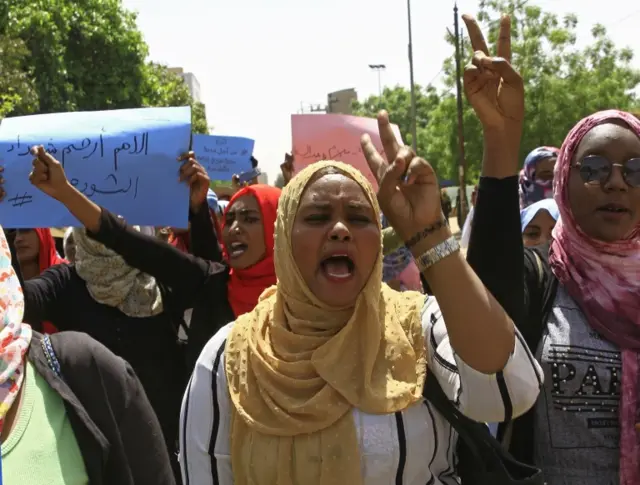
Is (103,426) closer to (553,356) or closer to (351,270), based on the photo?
(351,270)

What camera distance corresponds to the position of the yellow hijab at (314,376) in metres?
1.73

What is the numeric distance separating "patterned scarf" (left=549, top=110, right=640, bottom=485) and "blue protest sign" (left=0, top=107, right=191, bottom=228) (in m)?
1.64

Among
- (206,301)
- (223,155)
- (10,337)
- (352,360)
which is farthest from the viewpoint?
(223,155)

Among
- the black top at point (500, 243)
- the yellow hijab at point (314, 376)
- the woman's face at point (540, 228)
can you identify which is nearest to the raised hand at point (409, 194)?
the black top at point (500, 243)

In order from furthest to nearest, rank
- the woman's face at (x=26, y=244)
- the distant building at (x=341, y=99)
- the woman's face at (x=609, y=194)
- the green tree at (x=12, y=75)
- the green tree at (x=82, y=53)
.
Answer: the distant building at (x=341, y=99)
the green tree at (x=82, y=53)
the green tree at (x=12, y=75)
the woman's face at (x=26, y=244)
the woman's face at (x=609, y=194)

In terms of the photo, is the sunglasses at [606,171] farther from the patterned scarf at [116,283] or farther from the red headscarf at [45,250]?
the red headscarf at [45,250]

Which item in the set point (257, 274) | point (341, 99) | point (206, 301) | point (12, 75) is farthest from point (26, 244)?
point (341, 99)

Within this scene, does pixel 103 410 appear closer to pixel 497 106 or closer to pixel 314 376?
pixel 314 376

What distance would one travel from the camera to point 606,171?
6.84 ft

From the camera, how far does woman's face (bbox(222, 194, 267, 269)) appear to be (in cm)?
306

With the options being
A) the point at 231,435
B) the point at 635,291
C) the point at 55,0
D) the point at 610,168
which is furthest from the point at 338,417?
the point at 55,0

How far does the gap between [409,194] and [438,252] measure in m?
0.16

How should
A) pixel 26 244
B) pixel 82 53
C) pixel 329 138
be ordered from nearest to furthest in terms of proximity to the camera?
pixel 26 244 < pixel 329 138 < pixel 82 53

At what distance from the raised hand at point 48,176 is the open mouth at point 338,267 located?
137 cm
